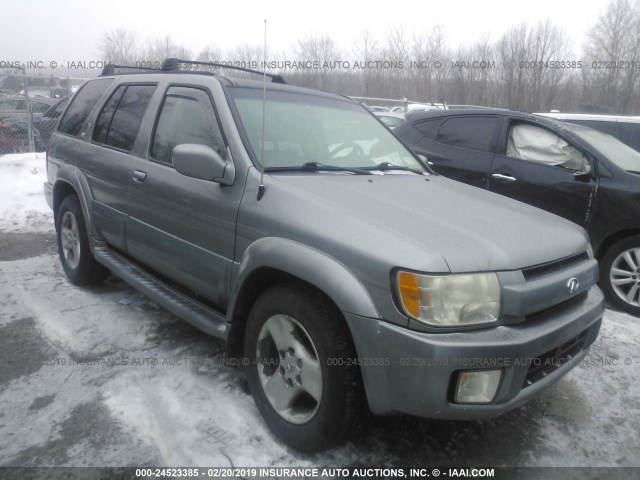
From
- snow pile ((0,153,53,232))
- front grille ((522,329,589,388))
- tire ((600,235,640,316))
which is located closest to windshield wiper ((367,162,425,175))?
front grille ((522,329,589,388))

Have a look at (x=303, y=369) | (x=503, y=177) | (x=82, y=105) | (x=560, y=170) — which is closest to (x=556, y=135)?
(x=560, y=170)

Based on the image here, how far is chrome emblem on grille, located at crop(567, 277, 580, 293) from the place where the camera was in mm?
2248

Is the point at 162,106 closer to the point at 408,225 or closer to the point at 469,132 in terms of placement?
the point at 408,225

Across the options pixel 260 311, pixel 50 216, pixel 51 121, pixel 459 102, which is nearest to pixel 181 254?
pixel 260 311

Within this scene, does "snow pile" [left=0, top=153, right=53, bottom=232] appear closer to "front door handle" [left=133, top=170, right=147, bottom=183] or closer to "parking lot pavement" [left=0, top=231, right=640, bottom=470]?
"parking lot pavement" [left=0, top=231, right=640, bottom=470]

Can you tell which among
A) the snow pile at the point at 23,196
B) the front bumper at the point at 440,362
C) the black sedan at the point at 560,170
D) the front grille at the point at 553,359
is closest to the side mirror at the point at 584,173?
the black sedan at the point at 560,170

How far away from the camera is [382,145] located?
11.4 feet

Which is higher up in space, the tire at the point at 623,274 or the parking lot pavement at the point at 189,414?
the tire at the point at 623,274

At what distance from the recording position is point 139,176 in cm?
331

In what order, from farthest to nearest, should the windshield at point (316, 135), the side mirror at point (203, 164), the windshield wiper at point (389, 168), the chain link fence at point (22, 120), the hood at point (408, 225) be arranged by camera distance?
the chain link fence at point (22, 120), the windshield wiper at point (389, 168), the windshield at point (316, 135), the side mirror at point (203, 164), the hood at point (408, 225)

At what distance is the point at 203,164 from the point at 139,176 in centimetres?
94

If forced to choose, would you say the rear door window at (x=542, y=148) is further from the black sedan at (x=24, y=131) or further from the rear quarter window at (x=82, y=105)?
the black sedan at (x=24, y=131)

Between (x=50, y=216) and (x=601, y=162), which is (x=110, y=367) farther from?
(x=50, y=216)

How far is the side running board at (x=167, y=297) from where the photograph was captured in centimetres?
273
